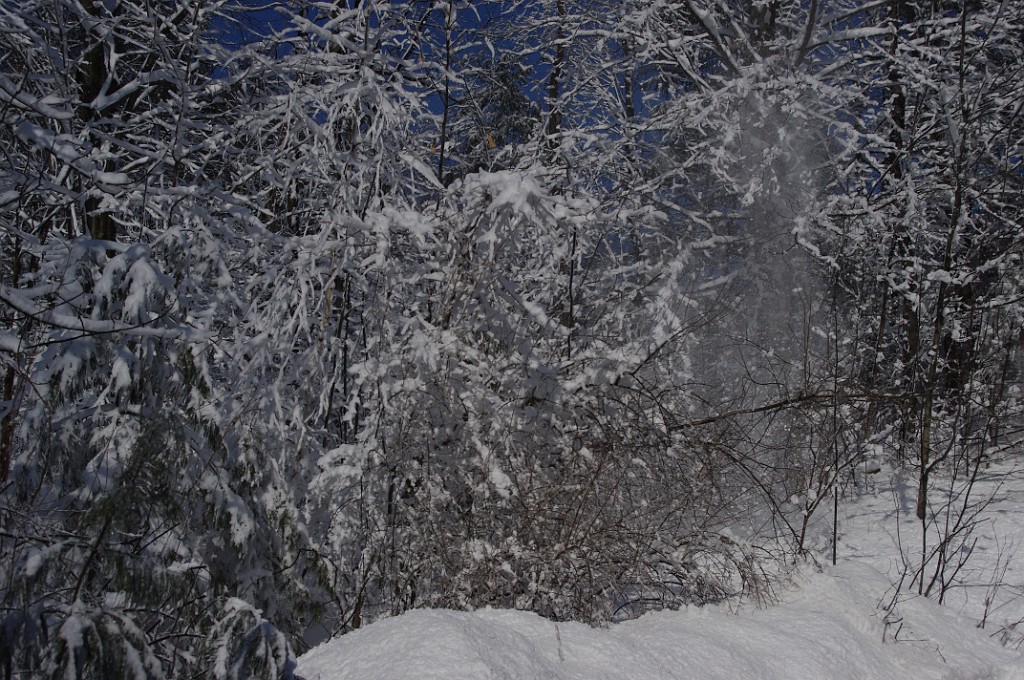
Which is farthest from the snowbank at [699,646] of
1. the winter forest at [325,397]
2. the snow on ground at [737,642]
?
the winter forest at [325,397]

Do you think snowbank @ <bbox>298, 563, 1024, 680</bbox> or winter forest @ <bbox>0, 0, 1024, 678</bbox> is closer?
snowbank @ <bbox>298, 563, 1024, 680</bbox>

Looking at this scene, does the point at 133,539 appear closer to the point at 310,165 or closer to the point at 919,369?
the point at 310,165

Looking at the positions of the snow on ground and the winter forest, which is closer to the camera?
the snow on ground

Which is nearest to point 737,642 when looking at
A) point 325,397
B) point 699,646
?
point 699,646

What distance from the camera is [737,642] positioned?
2.85 meters

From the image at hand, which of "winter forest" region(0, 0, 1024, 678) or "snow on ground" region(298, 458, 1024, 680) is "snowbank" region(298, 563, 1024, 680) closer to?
"snow on ground" region(298, 458, 1024, 680)

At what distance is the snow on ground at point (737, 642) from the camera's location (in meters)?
2.31

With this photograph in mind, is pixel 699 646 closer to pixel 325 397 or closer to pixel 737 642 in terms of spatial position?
pixel 737 642

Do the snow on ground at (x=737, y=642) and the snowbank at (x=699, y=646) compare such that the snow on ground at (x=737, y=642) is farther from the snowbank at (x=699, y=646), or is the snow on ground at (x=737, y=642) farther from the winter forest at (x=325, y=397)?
the winter forest at (x=325, y=397)

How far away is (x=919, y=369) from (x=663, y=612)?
649 centimetres

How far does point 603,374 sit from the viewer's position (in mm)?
4172

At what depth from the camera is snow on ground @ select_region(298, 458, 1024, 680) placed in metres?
2.31

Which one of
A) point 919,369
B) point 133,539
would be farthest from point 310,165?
point 919,369

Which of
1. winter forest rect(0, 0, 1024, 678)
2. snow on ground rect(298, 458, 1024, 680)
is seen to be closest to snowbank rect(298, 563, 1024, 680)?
snow on ground rect(298, 458, 1024, 680)
